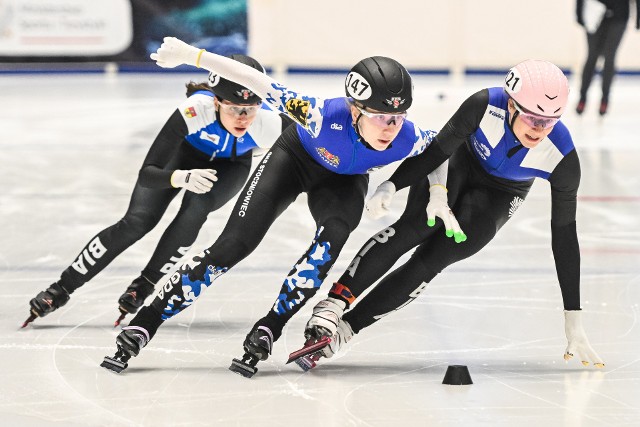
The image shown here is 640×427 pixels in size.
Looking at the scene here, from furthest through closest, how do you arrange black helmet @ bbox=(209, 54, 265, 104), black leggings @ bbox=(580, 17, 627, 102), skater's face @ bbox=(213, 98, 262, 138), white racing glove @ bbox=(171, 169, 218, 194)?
1. black leggings @ bbox=(580, 17, 627, 102)
2. skater's face @ bbox=(213, 98, 262, 138)
3. black helmet @ bbox=(209, 54, 265, 104)
4. white racing glove @ bbox=(171, 169, 218, 194)

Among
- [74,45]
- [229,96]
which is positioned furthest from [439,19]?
[229,96]

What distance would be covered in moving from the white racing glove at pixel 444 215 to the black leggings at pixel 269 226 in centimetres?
28

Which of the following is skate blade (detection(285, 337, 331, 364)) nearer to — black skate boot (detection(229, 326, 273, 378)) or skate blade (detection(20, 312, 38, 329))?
black skate boot (detection(229, 326, 273, 378))

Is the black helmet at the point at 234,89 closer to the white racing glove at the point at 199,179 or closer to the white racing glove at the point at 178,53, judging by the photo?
the white racing glove at the point at 178,53

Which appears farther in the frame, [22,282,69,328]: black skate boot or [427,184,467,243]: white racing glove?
[22,282,69,328]: black skate boot

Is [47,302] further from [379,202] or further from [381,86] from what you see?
[381,86]

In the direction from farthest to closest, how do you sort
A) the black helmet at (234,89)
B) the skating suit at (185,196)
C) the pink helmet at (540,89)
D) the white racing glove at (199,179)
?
1. the skating suit at (185,196)
2. the black helmet at (234,89)
3. the white racing glove at (199,179)
4. the pink helmet at (540,89)

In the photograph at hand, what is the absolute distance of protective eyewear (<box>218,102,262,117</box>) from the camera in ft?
14.2

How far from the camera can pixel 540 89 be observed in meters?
3.74

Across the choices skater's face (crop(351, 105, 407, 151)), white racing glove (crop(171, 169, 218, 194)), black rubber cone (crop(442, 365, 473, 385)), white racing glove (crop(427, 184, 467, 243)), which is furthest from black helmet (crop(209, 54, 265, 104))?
black rubber cone (crop(442, 365, 473, 385))

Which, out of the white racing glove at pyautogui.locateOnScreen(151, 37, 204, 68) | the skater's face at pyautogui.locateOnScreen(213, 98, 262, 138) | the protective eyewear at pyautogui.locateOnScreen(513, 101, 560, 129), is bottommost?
the skater's face at pyautogui.locateOnScreen(213, 98, 262, 138)

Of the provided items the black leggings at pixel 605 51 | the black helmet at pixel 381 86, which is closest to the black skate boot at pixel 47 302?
the black helmet at pixel 381 86

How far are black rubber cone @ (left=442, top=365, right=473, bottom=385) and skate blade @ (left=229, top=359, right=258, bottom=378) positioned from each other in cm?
70

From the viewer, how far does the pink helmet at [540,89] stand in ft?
12.3
